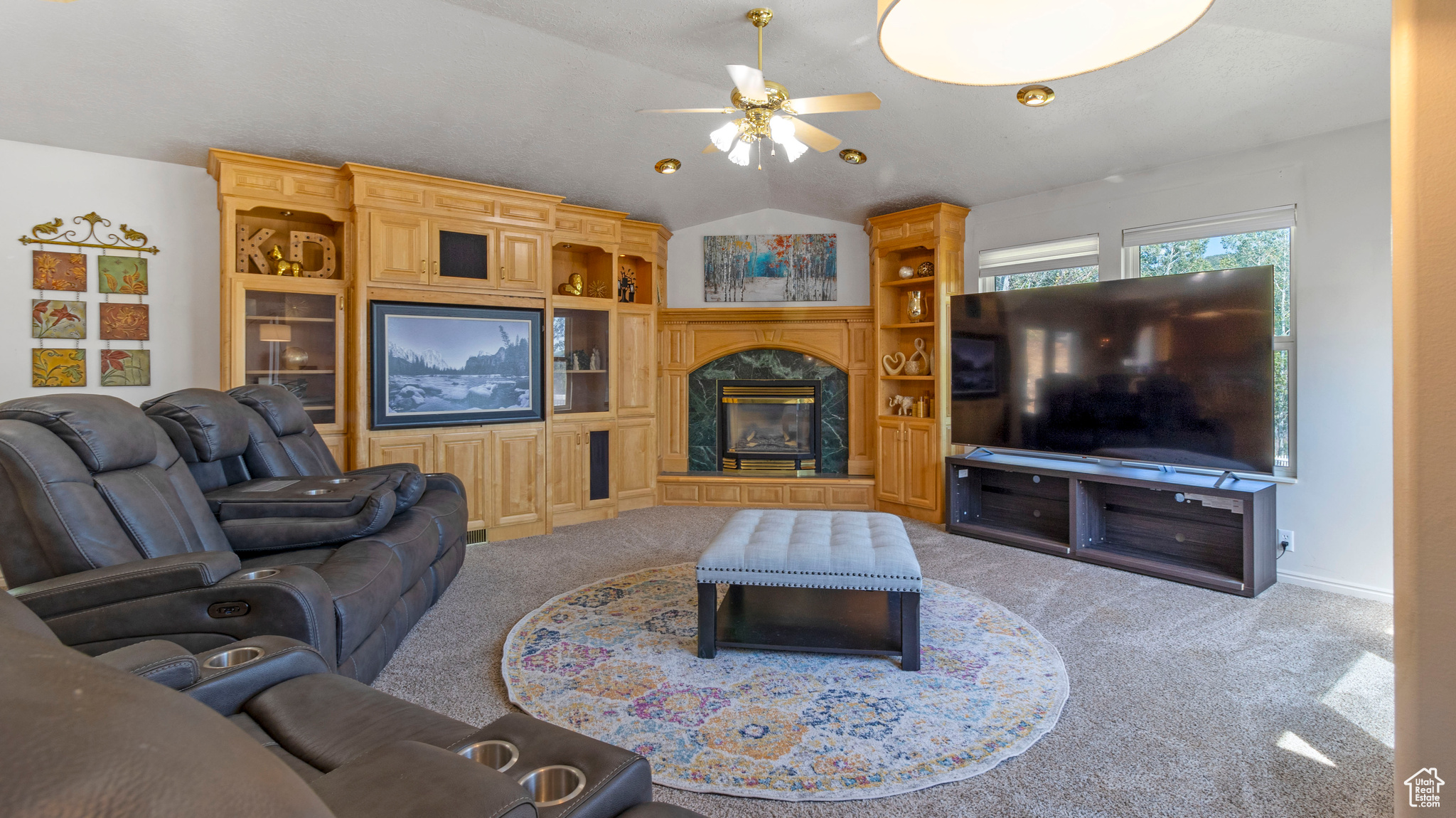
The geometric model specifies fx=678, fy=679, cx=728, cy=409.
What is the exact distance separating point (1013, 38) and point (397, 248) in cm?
419

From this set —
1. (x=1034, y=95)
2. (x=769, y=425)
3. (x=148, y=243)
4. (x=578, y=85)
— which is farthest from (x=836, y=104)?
(x=148, y=243)

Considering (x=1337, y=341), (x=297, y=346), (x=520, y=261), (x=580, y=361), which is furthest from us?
(x=580, y=361)

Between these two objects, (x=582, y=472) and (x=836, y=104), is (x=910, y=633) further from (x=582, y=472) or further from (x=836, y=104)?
(x=582, y=472)

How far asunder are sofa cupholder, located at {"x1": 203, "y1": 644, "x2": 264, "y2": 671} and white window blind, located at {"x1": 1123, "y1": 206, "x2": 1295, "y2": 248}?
4911 mm

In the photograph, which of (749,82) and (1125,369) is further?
(1125,369)

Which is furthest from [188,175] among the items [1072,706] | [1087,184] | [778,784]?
[1087,184]

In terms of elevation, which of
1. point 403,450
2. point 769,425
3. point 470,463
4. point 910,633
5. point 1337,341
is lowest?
point 910,633

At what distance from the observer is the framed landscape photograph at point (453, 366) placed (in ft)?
14.3

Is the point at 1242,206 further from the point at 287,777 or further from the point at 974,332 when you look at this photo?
the point at 287,777

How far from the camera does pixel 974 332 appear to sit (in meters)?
4.89

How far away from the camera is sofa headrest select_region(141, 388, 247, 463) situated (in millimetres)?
2629

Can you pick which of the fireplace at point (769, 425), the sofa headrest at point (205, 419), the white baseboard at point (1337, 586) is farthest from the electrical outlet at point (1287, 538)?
the sofa headrest at point (205, 419)

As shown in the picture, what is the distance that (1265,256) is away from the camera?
3.85 m

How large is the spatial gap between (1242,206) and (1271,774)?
3.28m
